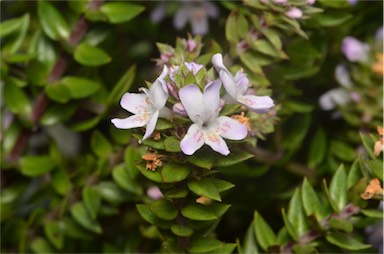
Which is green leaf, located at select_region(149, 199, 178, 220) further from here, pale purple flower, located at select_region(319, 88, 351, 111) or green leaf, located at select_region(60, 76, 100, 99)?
pale purple flower, located at select_region(319, 88, 351, 111)

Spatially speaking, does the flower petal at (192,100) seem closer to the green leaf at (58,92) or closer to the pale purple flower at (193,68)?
the pale purple flower at (193,68)

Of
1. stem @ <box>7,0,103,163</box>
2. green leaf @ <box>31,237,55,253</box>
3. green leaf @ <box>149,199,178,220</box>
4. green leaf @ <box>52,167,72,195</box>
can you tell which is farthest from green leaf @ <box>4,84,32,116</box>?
green leaf @ <box>149,199,178,220</box>

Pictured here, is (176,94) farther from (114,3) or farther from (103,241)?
(103,241)

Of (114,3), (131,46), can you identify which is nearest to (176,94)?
(114,3)

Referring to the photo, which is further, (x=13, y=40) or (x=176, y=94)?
(x=13, y=40)

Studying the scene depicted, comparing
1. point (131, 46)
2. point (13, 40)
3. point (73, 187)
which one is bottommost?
point (73, 187)

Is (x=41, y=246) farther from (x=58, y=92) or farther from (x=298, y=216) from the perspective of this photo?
(x=298, y=216)

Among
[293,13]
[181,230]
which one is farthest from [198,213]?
[293,13]
